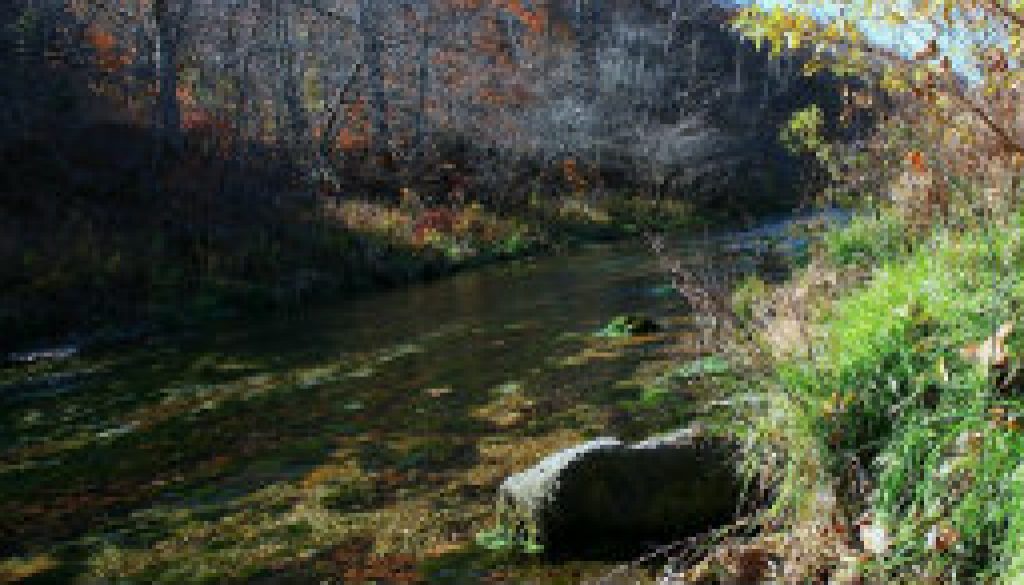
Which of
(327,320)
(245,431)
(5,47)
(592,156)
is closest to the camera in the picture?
(245,431)

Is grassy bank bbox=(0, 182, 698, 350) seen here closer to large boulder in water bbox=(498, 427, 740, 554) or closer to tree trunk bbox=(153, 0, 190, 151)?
tree trunk bbox=(153, 0, 190, 151)

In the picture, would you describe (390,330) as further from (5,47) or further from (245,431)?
(5,47)

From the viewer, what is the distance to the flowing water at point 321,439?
5754 millimetres

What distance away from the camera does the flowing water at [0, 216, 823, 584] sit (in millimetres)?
5754

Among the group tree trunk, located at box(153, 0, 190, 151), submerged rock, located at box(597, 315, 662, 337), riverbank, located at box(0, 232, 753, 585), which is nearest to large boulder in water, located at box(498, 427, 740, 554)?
riverbank, located at box(0, 232, 753, 585)

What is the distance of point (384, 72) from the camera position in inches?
1369

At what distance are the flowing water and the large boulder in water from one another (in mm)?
241

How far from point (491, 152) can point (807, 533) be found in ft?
101

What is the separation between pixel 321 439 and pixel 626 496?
3.85m

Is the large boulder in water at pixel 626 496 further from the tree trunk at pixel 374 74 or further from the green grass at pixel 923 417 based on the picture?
the tree trunk at pixel 374 74

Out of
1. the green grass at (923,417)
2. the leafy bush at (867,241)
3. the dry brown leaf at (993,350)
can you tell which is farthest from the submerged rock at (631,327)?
the dry brown leaf at (993,350)

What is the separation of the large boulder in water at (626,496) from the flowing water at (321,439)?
0.79ft

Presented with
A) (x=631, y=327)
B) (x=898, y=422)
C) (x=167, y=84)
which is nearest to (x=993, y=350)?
(x=898, y=422)

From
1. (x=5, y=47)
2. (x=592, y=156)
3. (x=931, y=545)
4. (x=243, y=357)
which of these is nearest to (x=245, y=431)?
(x=243, y=357)
